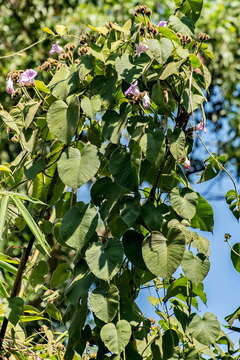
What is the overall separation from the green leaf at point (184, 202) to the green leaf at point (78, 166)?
0.13 m

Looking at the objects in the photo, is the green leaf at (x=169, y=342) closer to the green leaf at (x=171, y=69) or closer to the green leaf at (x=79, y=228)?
the green leaf at (x=79, y=228)

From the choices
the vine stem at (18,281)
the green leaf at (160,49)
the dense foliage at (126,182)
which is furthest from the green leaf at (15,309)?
the green leaf at (160,49)

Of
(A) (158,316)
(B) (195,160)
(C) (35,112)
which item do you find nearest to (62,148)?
(C) (35,112)

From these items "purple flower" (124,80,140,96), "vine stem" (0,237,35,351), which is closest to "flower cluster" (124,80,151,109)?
"purple flower" (124,80,140,96)

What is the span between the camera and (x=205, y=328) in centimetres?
113

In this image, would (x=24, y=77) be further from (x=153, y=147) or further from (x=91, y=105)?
(x=153, y=147)

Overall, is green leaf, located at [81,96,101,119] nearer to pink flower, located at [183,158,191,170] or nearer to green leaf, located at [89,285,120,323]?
pink flower, located at [183,158,191,170]

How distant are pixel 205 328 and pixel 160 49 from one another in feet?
1.42

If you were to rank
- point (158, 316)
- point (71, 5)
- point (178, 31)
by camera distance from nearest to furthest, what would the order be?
point (178, 31) → point (158, 316) → point (71, 5)

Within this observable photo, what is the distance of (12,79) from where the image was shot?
1.32 m

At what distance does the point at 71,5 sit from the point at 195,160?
1.10 m

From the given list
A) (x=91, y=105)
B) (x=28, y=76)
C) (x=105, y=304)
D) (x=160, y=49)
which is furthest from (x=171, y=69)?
(x=105, y=304)

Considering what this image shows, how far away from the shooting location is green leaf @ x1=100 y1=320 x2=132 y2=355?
1065 millimetres

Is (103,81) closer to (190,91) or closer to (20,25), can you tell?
(190,91)
